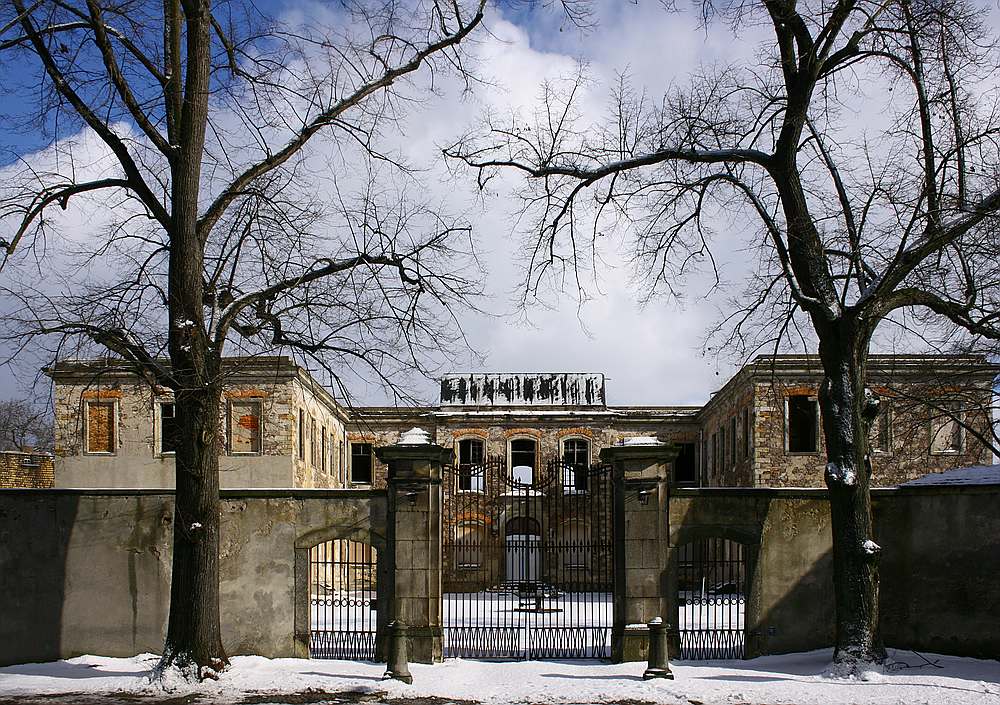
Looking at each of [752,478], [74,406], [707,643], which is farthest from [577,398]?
[707,643]

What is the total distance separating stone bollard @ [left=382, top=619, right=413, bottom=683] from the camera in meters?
12.8

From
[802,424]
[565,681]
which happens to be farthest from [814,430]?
[565,681]

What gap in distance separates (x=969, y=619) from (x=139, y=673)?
11.6 meters

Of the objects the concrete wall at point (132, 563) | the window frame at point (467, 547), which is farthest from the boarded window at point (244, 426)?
the concrete wall at point (132, 563)

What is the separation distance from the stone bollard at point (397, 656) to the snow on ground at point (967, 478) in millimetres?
7848

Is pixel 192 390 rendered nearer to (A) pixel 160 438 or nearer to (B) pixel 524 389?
(A) pixel 160 438

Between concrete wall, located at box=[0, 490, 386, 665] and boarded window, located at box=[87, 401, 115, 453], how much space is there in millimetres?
17499

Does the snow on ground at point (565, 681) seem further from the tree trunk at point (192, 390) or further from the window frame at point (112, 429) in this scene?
the window frame at point (112, 429)

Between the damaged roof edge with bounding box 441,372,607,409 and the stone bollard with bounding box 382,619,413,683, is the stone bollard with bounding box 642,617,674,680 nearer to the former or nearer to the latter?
Result: the stone bollard with bounding box 382,619,413,683

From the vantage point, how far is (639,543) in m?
14.3

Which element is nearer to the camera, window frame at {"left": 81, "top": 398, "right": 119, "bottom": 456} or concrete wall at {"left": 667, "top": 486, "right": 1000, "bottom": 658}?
concrete wall at {"left": 667, "top": 486, "right": 1000, "bottom": 658}

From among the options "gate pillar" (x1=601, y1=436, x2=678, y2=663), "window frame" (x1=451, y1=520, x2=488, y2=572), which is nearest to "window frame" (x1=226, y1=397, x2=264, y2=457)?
"window frame" (x1=451, y1=520, x2=488, y2=572)

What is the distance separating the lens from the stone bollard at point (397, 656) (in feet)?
42.0

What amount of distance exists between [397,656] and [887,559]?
7474 millimetres
